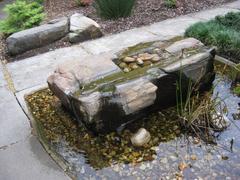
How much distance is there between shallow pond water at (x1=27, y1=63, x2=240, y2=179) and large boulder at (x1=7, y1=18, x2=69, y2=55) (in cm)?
196

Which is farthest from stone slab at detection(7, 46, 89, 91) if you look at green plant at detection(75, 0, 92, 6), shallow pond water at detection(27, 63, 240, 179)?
green plant at detection(75, 0, 92, 6)

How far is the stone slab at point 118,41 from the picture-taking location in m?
4.52

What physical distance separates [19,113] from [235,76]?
225 cm

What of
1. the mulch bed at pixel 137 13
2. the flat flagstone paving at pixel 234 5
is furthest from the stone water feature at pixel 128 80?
the flat flagstone paving at pixel 234 5

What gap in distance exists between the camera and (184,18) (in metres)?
5.42

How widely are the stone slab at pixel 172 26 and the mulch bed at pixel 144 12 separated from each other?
0.71 feet

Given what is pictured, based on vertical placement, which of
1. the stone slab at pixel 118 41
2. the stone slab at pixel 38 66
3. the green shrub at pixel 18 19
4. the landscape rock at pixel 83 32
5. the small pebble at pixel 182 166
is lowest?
the small pebble at pixel 182 166

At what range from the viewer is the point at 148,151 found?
8.28ft

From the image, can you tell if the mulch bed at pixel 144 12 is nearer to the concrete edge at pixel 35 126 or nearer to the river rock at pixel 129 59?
the concrete edge at pixel 35 126

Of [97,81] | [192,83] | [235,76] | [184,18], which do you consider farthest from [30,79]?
[184,18]

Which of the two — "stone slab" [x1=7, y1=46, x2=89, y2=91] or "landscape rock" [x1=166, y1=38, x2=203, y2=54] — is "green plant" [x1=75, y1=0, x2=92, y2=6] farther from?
"landscape rock" [x1=166, y1=38, x2=203, y2=54]

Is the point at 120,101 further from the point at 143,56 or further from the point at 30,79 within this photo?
the point at 30,79

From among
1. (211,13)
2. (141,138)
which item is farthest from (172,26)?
(141,138)

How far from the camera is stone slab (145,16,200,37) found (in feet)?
15.8
